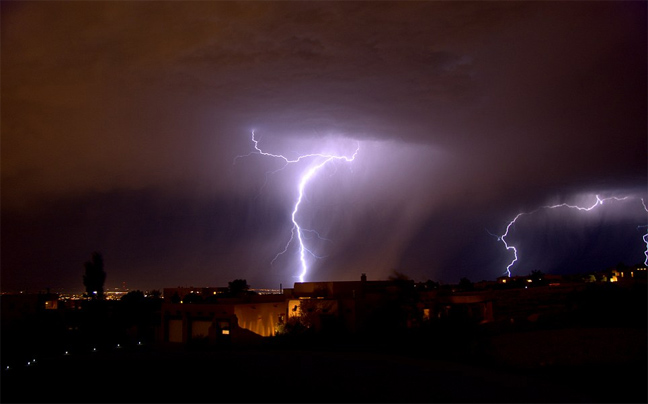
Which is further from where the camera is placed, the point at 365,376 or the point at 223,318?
the point at 223,318

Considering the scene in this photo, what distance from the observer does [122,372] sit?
11070 millimetres

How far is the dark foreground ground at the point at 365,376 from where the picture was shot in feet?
28.9

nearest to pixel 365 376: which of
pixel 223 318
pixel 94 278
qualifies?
pixel 223 318

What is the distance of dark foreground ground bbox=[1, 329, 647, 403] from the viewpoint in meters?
8.81

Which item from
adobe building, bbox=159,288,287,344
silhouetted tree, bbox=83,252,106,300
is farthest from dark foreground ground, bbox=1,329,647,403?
silhouetted tree, bbox=83,252,106,300

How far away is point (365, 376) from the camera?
10.3 meters

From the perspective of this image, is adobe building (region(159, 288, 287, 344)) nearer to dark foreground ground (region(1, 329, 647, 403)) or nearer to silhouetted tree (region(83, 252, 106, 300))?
dark foreground ground (region(1, 329, 647, 403))

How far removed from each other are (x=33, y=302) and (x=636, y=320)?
27818mm

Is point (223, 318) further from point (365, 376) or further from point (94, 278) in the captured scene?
point (94, 278)

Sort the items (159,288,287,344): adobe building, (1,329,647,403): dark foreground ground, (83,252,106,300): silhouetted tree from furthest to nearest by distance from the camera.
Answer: (83,252,106,300): silhouetted tree, (159,288,287,344): adobe building, (1,329,647,403): dark foreground ground

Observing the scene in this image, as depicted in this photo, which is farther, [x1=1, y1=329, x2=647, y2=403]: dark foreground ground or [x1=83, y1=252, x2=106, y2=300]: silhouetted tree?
[x1=83, y1=252, x2=106, y2=300]: silhouetted tree

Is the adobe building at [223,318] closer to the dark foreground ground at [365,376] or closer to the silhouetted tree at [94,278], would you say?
the dark foreground ground at [365,376]

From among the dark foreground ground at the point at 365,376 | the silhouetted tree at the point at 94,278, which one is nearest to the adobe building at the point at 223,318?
the dark foreground ground at the point at 365,376

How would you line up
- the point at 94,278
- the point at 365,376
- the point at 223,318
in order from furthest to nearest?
the point at 94,278 < the point at 223,318 < the point at 365,376
